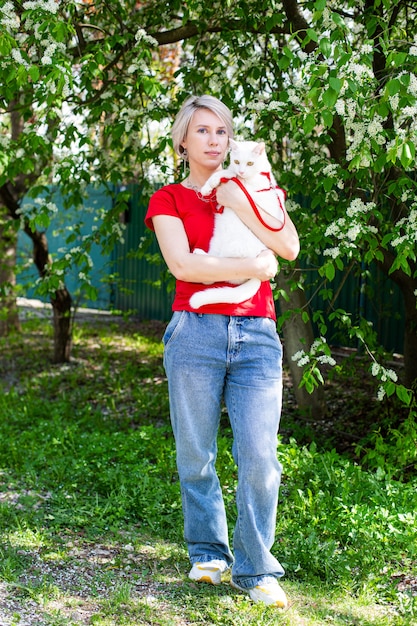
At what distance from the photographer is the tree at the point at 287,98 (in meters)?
3.32

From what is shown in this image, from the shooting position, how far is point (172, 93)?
18.1 ft

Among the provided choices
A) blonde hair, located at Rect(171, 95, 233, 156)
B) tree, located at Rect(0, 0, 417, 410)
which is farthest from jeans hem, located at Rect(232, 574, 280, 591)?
blonde hair, located at Rect(171, 95, 233, 156)

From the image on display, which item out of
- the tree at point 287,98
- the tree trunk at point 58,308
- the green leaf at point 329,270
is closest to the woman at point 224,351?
the tree at point 287,98

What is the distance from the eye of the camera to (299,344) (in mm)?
5770

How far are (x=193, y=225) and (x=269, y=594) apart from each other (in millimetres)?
1428

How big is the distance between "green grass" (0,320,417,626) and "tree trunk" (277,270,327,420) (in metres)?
0.82

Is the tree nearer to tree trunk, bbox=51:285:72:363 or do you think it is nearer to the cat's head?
the cat's head

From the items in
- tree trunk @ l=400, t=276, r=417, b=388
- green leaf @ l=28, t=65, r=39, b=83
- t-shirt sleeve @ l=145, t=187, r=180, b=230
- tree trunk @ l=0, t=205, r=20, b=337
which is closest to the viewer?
t-shirt sleeve @ l=145, t=187, r=180, b=230

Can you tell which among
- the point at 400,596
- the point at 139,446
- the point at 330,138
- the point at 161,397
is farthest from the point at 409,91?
the point at 161,397

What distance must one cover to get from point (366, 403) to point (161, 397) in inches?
74.5

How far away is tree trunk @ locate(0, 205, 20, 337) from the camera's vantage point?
27.8 feet

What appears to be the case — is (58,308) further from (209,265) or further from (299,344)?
(209,265)

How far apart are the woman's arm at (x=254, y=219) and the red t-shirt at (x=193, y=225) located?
10cm

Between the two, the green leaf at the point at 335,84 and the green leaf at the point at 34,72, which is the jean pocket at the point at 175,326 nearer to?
the green leaf at the point at 335,84
